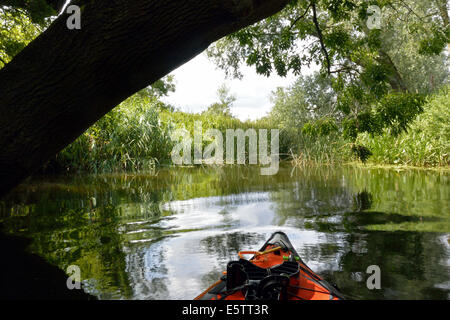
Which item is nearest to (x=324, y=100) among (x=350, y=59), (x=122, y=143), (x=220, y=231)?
(x=122, y=143)

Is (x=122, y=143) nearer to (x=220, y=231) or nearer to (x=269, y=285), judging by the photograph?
(x=220, y=231)

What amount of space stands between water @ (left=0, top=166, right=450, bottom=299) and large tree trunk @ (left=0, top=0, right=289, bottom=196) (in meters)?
1.21

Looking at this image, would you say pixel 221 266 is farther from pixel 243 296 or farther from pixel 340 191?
pixel 340 191

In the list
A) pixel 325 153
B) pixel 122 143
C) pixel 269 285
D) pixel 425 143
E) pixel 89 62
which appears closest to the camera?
pixel 269 285

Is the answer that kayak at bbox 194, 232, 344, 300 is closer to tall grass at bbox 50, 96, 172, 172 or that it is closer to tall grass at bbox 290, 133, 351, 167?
tall grass at bbox 50, 96, 172, 172

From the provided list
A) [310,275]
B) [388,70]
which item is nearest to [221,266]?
[310,275]

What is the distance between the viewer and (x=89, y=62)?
2354mm

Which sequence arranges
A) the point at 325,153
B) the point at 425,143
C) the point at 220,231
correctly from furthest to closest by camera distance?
the point at 325,153
the point at 425,143
the point at 220,231

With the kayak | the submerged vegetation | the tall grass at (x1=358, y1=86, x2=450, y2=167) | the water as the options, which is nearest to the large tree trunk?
the water

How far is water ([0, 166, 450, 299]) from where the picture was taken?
2.93 metres

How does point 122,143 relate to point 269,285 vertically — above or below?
above

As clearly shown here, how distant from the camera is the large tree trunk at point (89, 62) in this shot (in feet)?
7.70

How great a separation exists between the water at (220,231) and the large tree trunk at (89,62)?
3.96 ft

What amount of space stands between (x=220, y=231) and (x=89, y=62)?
274cm
